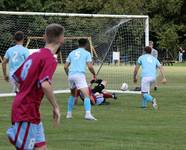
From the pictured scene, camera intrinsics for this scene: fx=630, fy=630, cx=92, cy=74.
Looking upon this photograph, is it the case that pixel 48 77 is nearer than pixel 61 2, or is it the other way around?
pixel 48 77

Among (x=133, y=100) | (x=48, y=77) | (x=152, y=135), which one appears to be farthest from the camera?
(x=133, y=100)

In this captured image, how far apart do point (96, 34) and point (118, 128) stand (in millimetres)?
13604

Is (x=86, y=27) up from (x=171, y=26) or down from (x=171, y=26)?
up

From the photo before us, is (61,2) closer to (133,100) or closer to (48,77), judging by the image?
(133,100)

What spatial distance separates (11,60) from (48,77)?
934 centimetres

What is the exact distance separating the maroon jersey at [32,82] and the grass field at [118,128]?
3.63m

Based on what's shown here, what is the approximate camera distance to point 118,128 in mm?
13117

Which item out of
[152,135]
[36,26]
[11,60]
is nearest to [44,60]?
[152,135]

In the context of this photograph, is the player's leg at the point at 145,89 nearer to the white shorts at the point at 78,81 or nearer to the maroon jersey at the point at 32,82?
the white shorts at the point at 78,81

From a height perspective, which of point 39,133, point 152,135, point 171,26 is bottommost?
point 171,26

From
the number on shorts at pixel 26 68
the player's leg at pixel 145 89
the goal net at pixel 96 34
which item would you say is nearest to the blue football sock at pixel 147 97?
the player's leg at pixel 145 89

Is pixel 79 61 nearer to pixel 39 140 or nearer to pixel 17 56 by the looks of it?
pixel 17 56

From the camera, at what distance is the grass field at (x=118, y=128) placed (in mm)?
10844

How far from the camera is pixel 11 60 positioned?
15969mm
